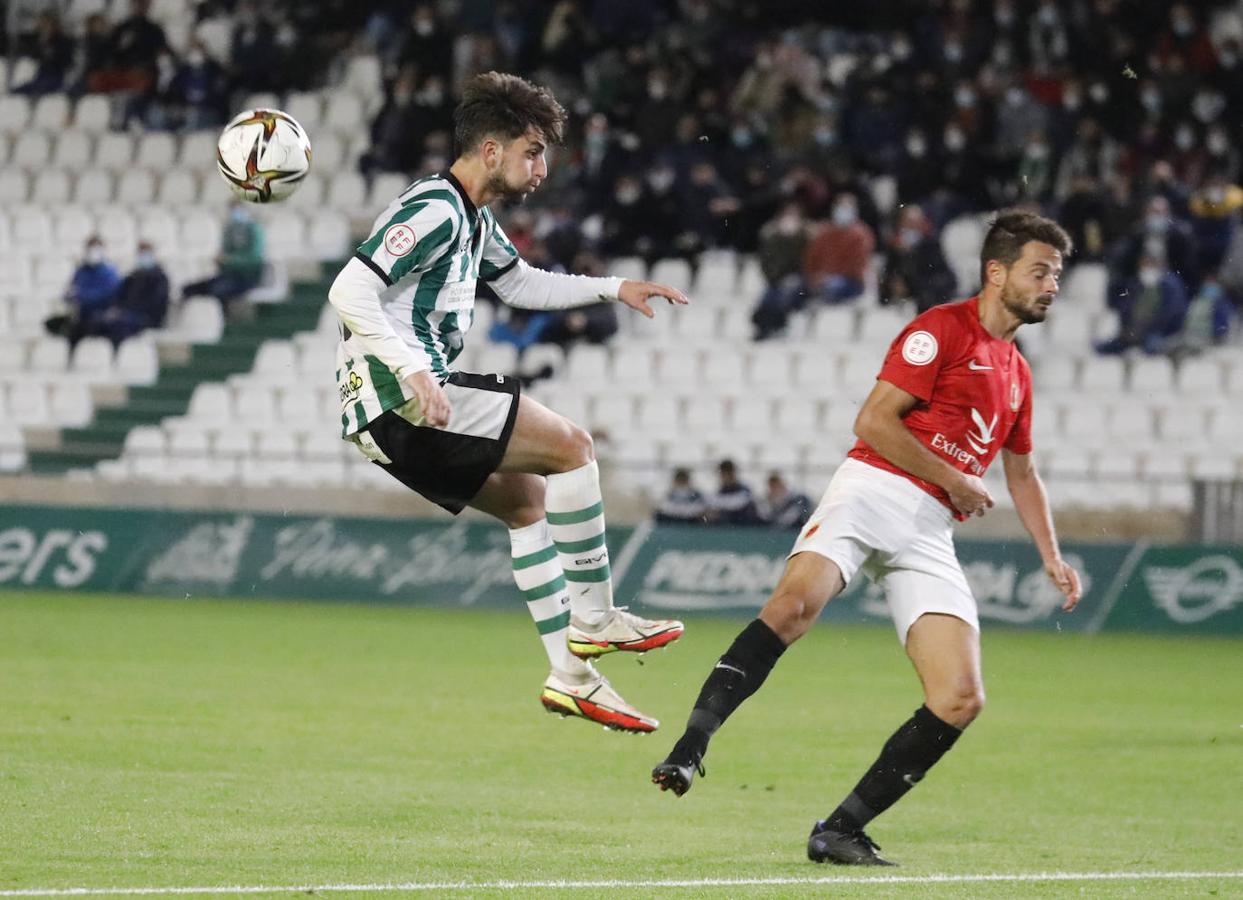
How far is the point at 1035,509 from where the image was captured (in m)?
7.76

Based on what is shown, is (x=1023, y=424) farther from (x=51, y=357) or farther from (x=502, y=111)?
(x=51, y=357)

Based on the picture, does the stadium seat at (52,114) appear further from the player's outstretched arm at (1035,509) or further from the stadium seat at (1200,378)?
the player's outstretched arm at (1035,509)

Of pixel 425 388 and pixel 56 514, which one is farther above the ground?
pixel 425 388

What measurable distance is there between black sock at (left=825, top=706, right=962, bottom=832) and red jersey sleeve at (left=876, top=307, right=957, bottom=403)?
1.17 meters

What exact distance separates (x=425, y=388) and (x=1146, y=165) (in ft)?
53.6

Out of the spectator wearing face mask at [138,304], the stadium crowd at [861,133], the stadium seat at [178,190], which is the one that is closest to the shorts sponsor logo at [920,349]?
the stadium crowd at [861,133]

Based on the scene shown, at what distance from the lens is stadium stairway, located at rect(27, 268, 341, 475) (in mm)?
22344

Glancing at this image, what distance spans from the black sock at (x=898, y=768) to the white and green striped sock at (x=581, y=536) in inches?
44.8

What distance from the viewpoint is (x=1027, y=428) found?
25.1 feet

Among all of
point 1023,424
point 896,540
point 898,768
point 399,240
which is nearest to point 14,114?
point 399,240

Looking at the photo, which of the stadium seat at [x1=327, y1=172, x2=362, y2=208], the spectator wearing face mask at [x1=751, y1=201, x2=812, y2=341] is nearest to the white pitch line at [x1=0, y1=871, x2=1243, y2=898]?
the spectator wearing face mask at [x1=751, y1=201, x2=812, y2=341]

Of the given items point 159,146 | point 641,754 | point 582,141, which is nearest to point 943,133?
point 582,141

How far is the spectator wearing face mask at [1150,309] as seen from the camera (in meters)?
19.9

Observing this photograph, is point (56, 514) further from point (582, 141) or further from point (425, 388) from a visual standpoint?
point (425, 388)
